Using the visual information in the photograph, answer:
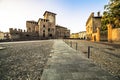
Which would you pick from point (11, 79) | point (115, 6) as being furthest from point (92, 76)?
point (115, 6)

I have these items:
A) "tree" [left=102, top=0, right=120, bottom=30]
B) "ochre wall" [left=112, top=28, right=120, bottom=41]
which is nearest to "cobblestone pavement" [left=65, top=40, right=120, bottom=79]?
"ochre wall" [left=112, top=28, right=120, bottom=41]

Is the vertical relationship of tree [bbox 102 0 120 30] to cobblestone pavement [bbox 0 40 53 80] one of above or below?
above

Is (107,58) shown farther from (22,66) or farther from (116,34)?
(116,34)

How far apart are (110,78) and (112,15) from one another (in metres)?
23.2

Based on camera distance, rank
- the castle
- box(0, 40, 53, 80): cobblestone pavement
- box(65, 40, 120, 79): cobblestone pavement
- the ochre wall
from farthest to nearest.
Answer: the castle
the ochre wall
box(65, 40, 120, 79): cobblestone pavement
box(0, 40, 53, 80): cobblestone pavement

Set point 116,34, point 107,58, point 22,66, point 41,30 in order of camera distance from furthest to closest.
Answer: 1. point 41,30
2. point 116,34
3. point 107,58
4. point 22,66

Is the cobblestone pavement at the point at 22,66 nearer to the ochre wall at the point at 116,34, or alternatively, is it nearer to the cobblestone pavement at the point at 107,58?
the cobblestone pavement at the point at 107,58

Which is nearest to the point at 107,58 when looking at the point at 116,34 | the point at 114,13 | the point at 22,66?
the point at 22,66

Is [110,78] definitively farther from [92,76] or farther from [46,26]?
[46,26]

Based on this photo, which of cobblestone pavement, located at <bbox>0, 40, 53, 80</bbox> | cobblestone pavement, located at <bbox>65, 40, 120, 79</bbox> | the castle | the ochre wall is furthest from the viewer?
the castle

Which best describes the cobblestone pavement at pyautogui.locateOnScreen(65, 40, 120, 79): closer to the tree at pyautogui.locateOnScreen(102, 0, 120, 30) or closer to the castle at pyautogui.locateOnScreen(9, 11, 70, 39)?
the tree at pyautogui.locateOnScreen(102, 0, 120, 30)

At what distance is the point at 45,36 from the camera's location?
2272 inches

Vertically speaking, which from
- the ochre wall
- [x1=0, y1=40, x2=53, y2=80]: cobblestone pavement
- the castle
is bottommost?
[x1=0, y1=40, x2=53, y2=80]: cobblestone pavement

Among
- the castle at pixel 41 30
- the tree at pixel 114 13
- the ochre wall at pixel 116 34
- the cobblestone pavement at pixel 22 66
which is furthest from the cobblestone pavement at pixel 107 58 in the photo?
the castle at pixel 41 30
